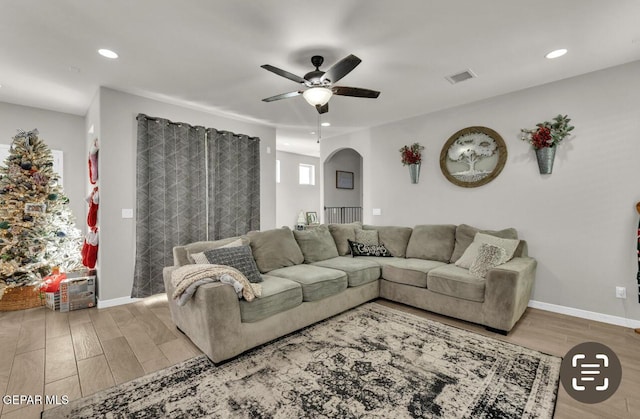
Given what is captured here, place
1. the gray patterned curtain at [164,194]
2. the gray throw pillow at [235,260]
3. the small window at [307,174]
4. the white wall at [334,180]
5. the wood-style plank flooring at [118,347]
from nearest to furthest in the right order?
the wood-style plank flooring at [118,347] < the gray throw pillow at [235,260] < the gray patterned curtain at [164,194] < the white wall at [334,180] < the small window at [307,174]

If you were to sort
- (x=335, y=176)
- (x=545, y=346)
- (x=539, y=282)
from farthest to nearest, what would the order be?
(x=335, y=176) → (x=539, y=282) → (x=545, y=346)

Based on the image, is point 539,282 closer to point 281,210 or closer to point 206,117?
point 206,117

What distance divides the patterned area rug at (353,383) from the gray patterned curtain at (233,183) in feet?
8.15

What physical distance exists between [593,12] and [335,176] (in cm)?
615

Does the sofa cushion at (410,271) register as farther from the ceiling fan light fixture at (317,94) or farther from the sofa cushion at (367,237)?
the ceiling fan light fixture at (317,94)

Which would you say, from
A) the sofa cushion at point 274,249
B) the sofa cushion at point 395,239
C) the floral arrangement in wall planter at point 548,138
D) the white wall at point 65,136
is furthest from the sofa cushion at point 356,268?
the white wall at point 65,136

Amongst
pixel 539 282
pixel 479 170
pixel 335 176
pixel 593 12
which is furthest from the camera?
pixel 335 176

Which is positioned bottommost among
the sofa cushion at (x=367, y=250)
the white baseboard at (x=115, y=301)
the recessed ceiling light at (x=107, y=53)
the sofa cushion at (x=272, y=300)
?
the white baseboard at (x=115, y=301)

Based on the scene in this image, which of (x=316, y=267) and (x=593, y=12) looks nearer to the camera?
(x=593, y=12)

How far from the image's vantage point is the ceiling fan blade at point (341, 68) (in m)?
2.20

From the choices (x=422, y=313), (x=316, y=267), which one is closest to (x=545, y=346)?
(x=422, y=313)

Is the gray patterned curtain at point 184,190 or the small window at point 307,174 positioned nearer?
the gray patterned curtain at point 184,190

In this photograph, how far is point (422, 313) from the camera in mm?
3312

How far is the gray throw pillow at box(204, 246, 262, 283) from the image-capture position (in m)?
2.74
